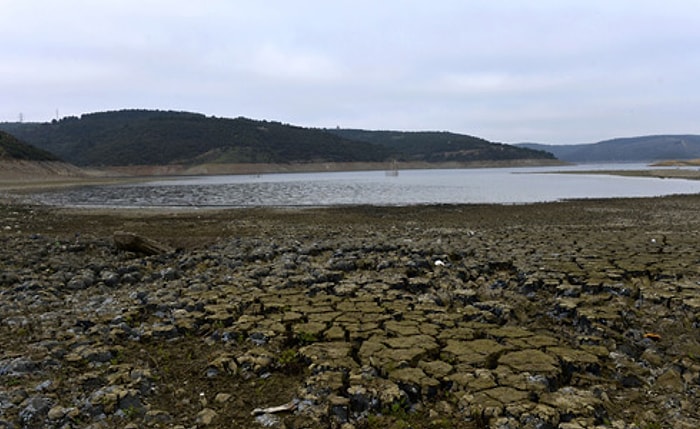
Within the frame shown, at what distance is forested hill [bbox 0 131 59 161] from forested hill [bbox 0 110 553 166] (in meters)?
39.5

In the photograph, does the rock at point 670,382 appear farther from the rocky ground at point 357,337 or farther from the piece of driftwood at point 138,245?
the piece of driftwood at point 138,245

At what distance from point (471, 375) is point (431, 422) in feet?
2.65

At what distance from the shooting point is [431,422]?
3.93 m

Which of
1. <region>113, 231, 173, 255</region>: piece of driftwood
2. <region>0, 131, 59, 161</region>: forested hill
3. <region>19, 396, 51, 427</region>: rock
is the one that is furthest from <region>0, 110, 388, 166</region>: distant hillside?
<region>19, 396, 51, 427</region>: rock

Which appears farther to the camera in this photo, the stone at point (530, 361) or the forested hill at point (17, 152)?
the forested hill at point (17, 152)

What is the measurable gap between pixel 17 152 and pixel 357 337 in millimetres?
102268

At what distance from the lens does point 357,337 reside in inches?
221

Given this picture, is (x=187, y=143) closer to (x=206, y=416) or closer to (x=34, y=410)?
(x=34, y=410)

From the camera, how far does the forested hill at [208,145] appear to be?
477ft

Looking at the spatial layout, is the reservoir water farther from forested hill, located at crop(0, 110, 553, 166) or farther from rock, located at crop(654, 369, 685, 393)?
forested hill, located at crop(0, 110, 553, 166)

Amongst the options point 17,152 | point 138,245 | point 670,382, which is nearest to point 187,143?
point 17,152

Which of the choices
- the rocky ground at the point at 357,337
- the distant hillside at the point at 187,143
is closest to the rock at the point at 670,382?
the rocky ground at the point at 357,337

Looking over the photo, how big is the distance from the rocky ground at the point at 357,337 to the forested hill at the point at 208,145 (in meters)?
139

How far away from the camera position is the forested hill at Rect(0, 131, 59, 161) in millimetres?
81956
